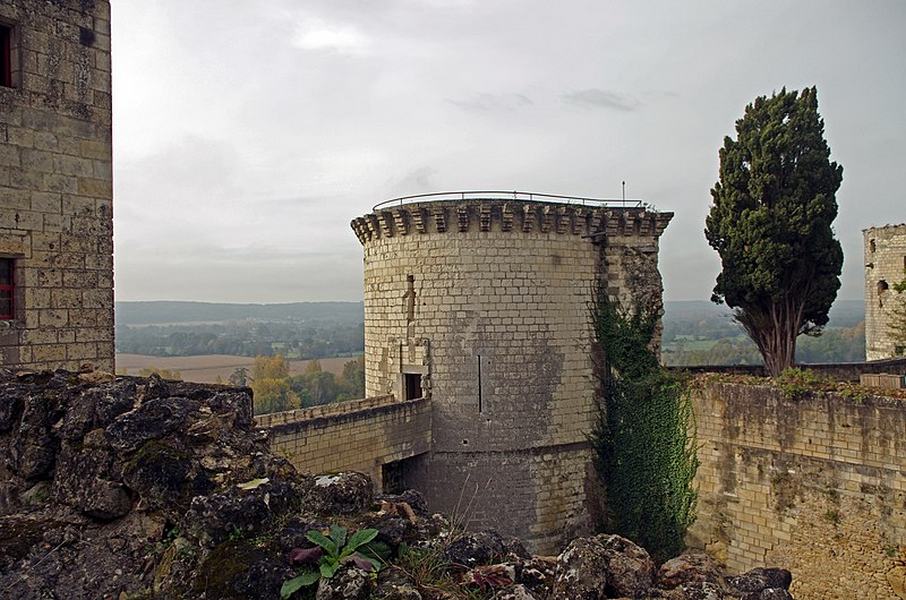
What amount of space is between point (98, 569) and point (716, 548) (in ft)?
45.5

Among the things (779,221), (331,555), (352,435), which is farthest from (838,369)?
(331,555)

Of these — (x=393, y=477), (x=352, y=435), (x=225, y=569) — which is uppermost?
(x=225, y=569)

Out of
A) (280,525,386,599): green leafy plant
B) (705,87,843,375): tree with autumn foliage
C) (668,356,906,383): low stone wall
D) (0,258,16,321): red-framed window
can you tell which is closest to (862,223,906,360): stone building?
(668,356,906,383): low stone wall

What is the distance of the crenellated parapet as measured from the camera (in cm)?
1504

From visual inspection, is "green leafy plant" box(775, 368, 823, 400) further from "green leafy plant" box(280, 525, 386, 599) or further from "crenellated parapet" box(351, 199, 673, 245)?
"green leafy plant" box(280, 525, 386, 599)

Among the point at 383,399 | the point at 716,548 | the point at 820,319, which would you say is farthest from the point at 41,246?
the point at 820,319

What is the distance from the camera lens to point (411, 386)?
52.8 feet

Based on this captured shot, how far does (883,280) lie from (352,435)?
27461mm

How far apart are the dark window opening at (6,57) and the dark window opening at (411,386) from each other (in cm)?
1038

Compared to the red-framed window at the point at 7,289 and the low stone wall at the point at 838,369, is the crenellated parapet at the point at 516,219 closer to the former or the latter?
the low stone wall at the point at 838,369

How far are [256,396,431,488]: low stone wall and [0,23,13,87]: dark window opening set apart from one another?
662 centimetres

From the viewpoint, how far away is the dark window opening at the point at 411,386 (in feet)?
52.3

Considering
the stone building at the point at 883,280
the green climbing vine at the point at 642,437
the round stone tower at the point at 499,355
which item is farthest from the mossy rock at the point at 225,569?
the stone building at the point at 883,280

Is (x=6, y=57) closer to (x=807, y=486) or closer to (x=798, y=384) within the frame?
(x=798, y=384)
